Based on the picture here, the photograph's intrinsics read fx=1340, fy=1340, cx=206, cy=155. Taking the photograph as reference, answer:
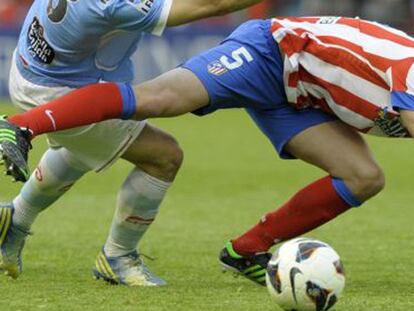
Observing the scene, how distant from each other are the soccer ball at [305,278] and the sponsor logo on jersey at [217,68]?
1.11 meters

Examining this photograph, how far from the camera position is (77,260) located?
28.2ft

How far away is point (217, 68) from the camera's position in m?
6.97

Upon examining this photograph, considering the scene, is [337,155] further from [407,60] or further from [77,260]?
[77,260]

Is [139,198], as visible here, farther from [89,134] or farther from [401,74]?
[401,74]

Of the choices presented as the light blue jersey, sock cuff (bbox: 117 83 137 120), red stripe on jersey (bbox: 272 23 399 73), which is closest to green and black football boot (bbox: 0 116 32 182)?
sock cuff (bbox: 117 83 137 120)

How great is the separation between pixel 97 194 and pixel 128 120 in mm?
6001

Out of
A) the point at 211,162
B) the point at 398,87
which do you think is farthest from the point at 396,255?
the point at 211,162

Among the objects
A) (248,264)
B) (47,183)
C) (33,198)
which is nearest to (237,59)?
(248,264)

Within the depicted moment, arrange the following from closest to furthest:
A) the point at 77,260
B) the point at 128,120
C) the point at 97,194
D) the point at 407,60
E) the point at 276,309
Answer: the point at 276,309 < the point at 407,60 < the point at 128,120 < the point at 77,260 < the point at 97,194

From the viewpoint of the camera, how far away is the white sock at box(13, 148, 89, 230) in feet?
25.7

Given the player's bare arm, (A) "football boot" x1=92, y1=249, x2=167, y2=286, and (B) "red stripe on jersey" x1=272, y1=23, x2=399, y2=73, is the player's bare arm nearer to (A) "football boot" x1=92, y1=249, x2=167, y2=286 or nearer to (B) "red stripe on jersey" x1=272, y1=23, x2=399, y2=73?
(B) "red stripe on jersey" x1=272, y1=23, x2=399, y2=73

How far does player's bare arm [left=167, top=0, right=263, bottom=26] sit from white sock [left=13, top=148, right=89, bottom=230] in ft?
4.31

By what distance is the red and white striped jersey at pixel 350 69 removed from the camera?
685 cm

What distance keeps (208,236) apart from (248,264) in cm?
260
